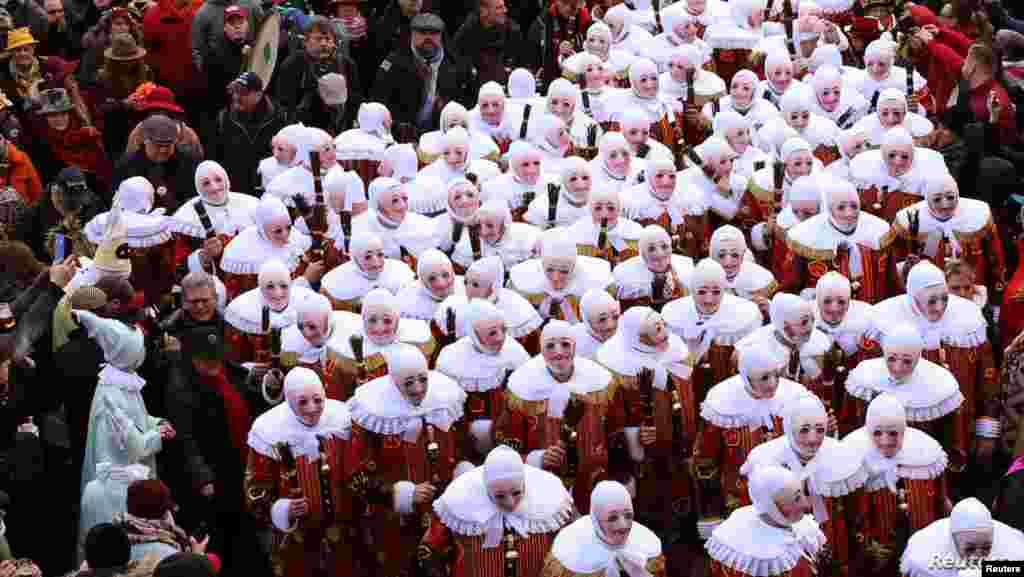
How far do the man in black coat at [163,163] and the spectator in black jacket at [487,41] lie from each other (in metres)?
4.17

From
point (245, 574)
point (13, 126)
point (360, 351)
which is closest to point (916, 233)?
point (360, 351)

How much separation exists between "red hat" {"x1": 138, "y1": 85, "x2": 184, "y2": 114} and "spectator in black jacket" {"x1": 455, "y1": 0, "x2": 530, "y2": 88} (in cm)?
385

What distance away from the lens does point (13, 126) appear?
19.1m

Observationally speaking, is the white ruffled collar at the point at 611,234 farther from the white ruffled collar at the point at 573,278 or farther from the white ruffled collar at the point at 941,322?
the white ruffled collar at the point at 941,322

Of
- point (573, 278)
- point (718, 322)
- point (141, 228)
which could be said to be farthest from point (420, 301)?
point (141, 228)

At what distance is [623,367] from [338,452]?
2.02m

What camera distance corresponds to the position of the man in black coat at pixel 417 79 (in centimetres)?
2114

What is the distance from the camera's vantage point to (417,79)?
834 inches

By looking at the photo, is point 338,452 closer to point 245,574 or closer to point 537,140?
point 245,574

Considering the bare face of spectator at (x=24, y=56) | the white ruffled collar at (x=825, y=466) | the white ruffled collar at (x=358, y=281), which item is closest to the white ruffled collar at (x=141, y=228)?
the white ruffled collar at (x=358, y=281)

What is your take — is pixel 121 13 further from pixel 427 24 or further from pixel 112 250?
pixel 112 250

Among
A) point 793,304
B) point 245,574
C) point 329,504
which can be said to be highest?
point 793,304

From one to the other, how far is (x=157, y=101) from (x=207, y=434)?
4.93 meters

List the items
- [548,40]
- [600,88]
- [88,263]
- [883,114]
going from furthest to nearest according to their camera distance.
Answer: [548,40] → [600,88] → [883,114] → [88,263]
